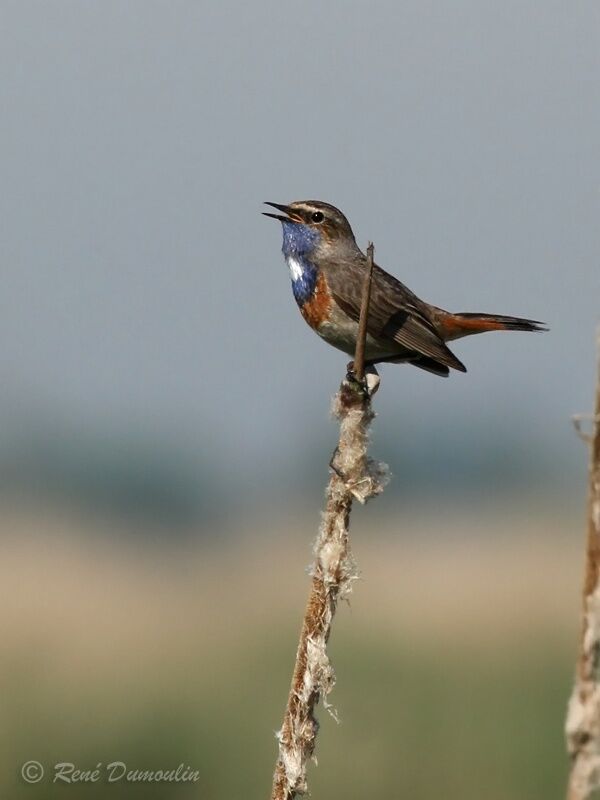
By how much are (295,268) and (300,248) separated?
14 centimetres

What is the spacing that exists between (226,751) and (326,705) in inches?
276

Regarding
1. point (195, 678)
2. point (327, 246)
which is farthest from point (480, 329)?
point (195, 678)

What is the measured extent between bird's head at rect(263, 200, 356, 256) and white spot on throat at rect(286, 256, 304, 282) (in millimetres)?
35

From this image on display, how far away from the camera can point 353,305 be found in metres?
6.91

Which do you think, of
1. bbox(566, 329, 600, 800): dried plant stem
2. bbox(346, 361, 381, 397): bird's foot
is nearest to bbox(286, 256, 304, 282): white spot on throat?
bbox(346, 361, 381, 397): bird's foot

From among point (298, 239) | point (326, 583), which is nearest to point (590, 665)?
point (326, 583)

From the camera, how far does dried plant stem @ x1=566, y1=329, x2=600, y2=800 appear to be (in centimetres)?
240

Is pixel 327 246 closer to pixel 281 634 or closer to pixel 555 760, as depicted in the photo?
pixel 555 760

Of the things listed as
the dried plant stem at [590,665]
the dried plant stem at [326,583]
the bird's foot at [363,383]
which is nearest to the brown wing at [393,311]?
the bird's foot at [363,383]

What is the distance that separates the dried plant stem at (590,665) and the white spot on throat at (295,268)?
5.07m

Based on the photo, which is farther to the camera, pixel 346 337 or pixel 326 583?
pixel 346 337

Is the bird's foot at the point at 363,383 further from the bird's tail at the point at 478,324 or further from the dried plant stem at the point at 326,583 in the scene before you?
the bird's tail at the point at 478,324

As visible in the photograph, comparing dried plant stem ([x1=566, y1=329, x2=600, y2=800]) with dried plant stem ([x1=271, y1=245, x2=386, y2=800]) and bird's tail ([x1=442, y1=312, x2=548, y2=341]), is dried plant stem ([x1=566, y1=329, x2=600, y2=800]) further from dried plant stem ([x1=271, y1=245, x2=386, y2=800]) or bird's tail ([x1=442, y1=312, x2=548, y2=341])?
bird's tail ([x1=442, y1=312, x2=548, y2=341])

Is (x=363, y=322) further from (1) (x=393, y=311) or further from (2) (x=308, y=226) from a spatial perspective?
(2) (x=308, y=226)
